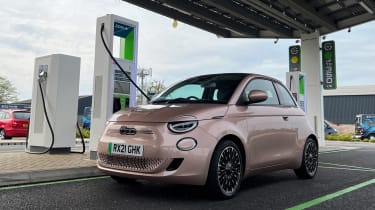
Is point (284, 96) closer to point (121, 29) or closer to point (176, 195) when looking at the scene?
point (176, 195)

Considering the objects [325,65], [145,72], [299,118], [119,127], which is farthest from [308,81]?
[145,72]

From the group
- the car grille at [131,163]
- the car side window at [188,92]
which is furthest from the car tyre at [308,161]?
the car grille at [131,163]

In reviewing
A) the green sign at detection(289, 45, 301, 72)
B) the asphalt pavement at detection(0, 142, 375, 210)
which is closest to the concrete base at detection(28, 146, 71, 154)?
the asphalt pavement at detection(0, 142, 375, 210)

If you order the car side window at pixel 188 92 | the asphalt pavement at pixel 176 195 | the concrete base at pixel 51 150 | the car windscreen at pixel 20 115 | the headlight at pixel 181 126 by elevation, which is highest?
the car side window at pixel 188 92

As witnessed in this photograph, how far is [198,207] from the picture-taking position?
3828mm

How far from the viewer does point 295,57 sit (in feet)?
61.6

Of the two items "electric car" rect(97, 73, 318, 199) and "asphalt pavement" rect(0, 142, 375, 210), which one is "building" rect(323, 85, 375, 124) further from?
"electric car" rect(97, 73, 318, 199)

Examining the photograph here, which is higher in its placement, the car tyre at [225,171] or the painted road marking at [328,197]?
the car tyre at [225,171]

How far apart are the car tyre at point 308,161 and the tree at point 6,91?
61.8m

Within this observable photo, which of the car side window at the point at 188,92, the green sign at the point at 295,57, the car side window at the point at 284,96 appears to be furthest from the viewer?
the green sign at the point at 295,57

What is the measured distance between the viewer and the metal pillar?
17266 millimetres

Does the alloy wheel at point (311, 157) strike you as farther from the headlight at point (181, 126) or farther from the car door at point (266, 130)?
the headlight at point (181, 126)

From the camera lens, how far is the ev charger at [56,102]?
8.36m

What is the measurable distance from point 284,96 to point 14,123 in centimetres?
1465
